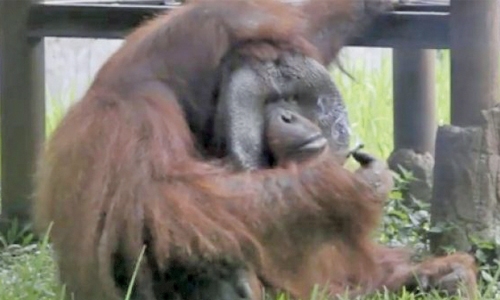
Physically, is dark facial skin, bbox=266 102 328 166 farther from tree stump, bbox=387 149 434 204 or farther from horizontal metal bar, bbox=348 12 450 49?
tree stump, bbox=387 149 434 204

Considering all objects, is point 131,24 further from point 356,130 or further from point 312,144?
point 356,130

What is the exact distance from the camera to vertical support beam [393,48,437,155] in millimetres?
3877

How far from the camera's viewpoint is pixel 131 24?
349cm

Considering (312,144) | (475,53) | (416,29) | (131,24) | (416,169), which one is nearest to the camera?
(312,144)

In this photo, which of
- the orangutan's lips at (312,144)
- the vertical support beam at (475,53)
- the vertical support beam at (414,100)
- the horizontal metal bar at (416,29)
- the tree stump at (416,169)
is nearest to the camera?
the orangutan's lips at (312,144)

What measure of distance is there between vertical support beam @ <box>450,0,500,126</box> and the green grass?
17.6 inches

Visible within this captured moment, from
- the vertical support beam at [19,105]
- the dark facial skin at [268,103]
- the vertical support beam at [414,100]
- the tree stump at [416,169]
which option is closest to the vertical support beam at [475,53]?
the dark facial skin at [268,103]

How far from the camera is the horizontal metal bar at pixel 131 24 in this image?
3170 millimetres

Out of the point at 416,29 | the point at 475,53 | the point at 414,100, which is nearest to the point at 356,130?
the point at 414,100

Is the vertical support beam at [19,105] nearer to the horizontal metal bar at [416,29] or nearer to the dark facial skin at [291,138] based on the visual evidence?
the horizontal metal bar at [416,29]

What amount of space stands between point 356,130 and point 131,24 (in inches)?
61.2

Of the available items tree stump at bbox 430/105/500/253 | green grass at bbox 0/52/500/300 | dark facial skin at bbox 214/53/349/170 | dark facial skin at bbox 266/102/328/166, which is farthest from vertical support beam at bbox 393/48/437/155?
dark facial skin at bbox 266/102/328/166

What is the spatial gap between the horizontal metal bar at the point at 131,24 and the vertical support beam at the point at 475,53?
0.33ft

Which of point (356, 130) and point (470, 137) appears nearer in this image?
point (470, 137)
